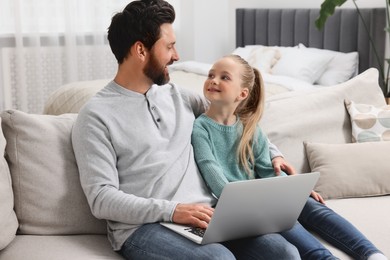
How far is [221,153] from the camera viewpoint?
7.33 feet

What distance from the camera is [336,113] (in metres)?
2.77

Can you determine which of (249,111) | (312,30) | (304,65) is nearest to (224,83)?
(249,111)

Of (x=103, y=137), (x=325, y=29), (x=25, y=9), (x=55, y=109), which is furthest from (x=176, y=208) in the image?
(x=25, y=9)

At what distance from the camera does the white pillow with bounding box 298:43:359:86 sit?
4637 mm

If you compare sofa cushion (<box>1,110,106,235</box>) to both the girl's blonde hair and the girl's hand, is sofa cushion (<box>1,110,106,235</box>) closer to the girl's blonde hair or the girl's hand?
the girl's blonde hair

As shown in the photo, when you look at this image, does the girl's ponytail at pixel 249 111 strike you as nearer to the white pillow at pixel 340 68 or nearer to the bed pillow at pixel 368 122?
the bed pillow at pixel 368 122

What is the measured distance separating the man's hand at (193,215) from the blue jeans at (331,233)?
31cm

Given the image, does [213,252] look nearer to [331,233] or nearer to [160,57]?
[331,233]

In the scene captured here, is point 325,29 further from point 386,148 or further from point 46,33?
point 386,148

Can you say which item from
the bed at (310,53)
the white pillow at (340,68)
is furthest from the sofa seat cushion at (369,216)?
the white pillow at (340,68)

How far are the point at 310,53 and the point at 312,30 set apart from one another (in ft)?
1.11

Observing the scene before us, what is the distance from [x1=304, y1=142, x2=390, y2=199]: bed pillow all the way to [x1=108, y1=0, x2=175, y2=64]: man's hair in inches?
32.9

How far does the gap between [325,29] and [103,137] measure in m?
3.24

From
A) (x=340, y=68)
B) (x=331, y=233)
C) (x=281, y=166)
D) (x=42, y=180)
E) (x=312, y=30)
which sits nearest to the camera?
(x=42, y=180)
